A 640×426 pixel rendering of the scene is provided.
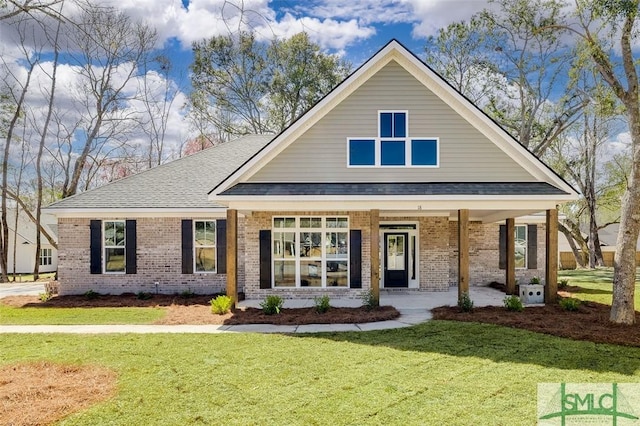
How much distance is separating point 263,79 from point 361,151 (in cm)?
1867

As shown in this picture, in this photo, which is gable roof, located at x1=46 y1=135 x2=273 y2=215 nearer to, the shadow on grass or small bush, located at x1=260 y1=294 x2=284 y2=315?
small bush, located at x1=260 y1=294 x2=284 y2=315

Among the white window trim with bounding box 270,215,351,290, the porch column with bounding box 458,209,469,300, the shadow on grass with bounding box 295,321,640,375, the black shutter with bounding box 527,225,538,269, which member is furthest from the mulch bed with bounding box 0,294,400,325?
the black shutter with bounding box 527,225,538,269

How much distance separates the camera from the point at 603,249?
148ft

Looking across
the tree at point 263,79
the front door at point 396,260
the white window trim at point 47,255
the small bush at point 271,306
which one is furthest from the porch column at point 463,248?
the white window trim at point 47,255

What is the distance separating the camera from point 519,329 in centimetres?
925

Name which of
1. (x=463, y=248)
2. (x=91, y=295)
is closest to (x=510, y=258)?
(x=463, y=248)

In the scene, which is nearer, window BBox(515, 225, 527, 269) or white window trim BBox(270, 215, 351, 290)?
white window trim BBox(270, 215, 351, 290)

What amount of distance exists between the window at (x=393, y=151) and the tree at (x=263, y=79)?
55.7 feet

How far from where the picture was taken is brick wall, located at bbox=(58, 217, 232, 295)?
14.8 m

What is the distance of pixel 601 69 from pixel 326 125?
669cm

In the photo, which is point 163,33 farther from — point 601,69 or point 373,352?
point 601,69

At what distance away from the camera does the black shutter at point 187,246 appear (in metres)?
14.7

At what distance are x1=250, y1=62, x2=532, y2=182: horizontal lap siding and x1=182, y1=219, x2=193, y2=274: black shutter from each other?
364 centimetres

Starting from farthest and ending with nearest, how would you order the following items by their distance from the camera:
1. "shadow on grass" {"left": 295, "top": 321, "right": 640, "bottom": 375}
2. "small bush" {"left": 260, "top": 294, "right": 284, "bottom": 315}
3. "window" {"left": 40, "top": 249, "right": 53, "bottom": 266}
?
"window" {"left": 40, "top": 249, "right": 53, "bottom": 266}
"small bush" {"left": 260, "top": 294, "right": 284, "bottom": 315}
"shadow on grass" {"left": 295, "top": 321, "right": 640, "bottom": 375}
